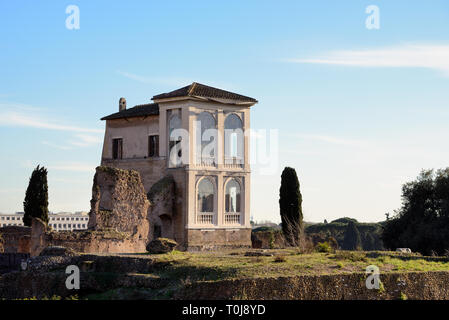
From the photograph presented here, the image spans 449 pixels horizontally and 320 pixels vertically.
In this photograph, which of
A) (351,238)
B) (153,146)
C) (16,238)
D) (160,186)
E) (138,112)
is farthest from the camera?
(351,238)

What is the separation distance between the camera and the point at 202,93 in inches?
1617

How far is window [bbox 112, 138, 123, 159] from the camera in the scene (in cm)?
4428

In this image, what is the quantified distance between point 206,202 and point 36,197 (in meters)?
9.22

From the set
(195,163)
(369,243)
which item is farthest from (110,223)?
(369,243)

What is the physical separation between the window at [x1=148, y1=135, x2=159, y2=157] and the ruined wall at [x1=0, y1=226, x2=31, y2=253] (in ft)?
26.9

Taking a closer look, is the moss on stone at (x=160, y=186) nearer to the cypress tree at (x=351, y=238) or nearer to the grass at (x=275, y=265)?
the grass at (x=275, y=265)

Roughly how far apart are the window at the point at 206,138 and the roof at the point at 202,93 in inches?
44.1

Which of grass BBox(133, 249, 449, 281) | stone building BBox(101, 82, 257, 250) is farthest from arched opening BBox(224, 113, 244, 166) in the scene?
grass BBox(133, 249, 449, 281)

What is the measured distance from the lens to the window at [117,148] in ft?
145

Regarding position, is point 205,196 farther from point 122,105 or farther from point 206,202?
point 122,105

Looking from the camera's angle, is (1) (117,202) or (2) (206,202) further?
(2) (206,202)

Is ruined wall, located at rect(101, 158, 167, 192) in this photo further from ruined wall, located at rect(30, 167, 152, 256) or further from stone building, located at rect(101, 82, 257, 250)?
ruined wall, located at rect(30, 167, 152, 256)

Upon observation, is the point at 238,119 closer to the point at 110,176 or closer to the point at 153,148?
the point at 153,148

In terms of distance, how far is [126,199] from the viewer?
2938 centimetres
